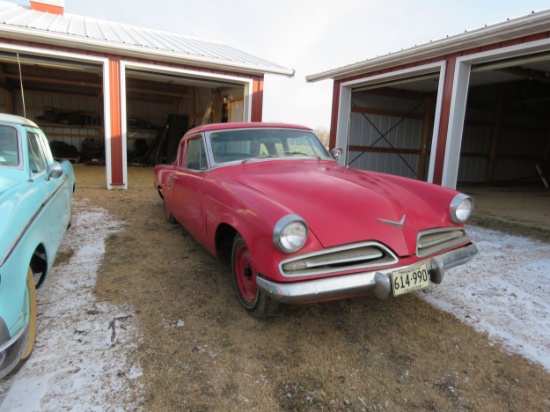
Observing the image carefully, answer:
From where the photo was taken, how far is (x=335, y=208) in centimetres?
242

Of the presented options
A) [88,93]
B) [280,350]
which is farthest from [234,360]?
[88,93]

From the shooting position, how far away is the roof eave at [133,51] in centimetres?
689

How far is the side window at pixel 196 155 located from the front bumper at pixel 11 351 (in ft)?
7.01

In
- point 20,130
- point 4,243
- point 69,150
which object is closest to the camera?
point 4,243

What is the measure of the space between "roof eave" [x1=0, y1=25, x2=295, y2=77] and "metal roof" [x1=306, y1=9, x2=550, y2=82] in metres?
2.27

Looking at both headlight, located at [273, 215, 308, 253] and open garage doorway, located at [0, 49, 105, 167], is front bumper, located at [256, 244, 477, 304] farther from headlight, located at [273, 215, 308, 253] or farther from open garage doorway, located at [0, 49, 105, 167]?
open garage doorway, located at [0, 49, 105, 167]

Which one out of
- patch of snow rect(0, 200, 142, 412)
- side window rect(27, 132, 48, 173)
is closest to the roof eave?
side window rect(27, 132, 48, 173)

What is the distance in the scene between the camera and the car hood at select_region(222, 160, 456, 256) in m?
2.29

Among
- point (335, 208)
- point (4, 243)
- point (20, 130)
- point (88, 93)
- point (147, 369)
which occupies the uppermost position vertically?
point (88, 93)

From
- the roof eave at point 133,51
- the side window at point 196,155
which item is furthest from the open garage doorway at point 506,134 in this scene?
the side window at point 196,155

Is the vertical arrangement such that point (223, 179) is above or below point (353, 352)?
above

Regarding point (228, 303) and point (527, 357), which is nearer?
point (527, 357)

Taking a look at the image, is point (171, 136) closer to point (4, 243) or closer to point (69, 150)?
point (69, 150)

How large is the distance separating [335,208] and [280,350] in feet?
3.37
